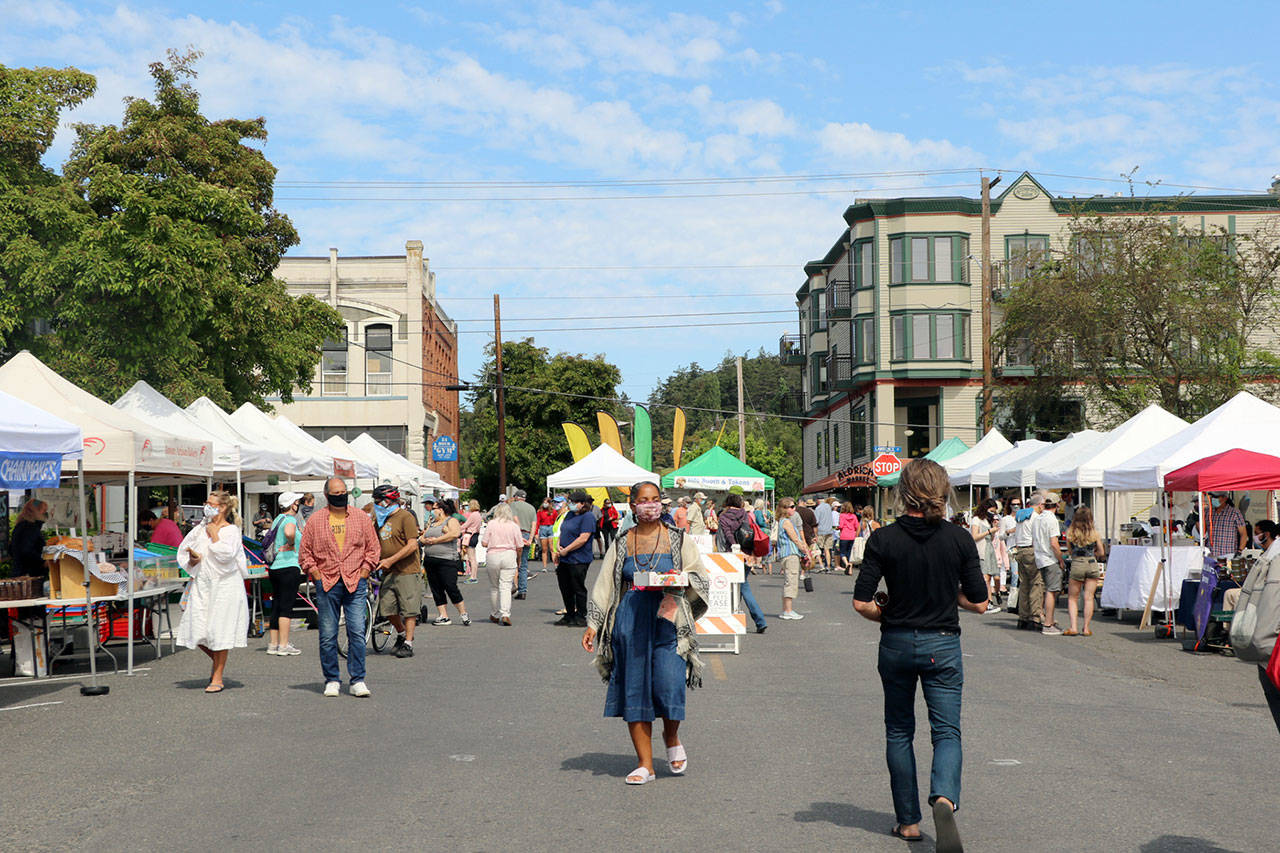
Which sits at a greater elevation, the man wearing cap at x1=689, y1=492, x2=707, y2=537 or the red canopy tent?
the red canopy tent

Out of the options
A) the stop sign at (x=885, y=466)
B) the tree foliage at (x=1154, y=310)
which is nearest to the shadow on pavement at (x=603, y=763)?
the tree foliage at (x=1154, y=310)

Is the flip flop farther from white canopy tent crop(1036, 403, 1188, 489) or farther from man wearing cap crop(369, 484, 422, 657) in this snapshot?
white canopy tent crop(1036, 403, 1188, 489)

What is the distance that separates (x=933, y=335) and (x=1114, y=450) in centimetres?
2877

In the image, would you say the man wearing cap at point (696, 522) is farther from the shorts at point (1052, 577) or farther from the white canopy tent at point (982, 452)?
the white canopy tent at point (982, 452)

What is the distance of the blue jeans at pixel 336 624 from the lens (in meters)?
11.3

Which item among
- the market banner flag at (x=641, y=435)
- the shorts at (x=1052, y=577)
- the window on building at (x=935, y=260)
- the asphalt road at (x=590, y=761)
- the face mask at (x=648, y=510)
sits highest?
the window on building at (x=935, y=260)

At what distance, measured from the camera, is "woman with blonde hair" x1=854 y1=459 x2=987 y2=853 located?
6.20 m

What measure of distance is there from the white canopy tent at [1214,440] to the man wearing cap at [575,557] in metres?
7.55

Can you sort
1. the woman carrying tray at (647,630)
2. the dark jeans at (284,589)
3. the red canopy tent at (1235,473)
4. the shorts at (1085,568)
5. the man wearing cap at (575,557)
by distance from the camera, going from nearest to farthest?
1. the woman carrying tray at (647,630)
2. the dark jeans at (284,589)
3. the red canopy tent at (1235,473)
4. the shorts at (1085,568)
5. the man wearing cap at (575,557)

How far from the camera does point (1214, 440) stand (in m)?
17.8

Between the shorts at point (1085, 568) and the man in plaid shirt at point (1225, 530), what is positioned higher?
the man in plaid shirt at point (1225, 530)

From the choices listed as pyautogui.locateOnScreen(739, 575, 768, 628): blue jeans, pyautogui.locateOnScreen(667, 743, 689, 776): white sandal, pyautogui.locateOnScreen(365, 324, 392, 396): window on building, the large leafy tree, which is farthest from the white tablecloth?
pyautogui.locateOnScreen(365, 324, 392, 396): window on building

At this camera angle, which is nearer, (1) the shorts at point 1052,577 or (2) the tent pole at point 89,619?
(2) the tent pole at point 89,619

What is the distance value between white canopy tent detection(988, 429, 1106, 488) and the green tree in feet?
116
